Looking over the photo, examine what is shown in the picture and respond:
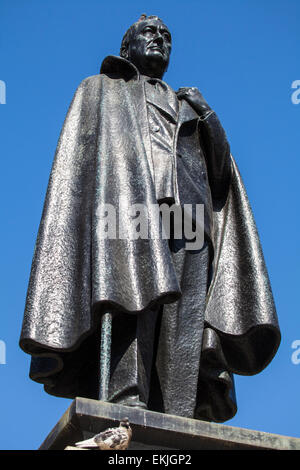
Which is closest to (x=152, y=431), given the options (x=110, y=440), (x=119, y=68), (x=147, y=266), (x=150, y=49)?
(x=110, y=440)

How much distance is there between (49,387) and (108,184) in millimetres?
1641

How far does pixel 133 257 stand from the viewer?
7.12 metres

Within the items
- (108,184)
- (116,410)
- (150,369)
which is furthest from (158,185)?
(116,410)

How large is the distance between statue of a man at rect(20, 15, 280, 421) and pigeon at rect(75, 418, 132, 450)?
0.85m

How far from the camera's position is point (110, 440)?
18.7ft

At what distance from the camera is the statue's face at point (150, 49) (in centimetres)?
873

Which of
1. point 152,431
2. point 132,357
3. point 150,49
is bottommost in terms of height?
point 152,431

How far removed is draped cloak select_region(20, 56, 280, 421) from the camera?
6895 mm

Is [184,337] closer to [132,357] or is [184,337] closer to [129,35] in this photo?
[132,357]

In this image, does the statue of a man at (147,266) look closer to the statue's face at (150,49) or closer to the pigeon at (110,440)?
the statue's face at (150,49)

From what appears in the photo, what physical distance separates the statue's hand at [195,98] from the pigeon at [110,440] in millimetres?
3502

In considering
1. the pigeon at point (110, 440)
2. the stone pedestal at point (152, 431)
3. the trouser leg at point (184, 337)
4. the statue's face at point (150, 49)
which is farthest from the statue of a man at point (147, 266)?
the pigeon at point (110, 440)

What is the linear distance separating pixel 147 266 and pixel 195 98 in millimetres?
2072

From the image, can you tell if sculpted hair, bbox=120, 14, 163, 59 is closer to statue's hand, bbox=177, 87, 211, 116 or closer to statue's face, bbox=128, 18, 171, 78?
statue's face, bbox=128, 18, 171, 78
